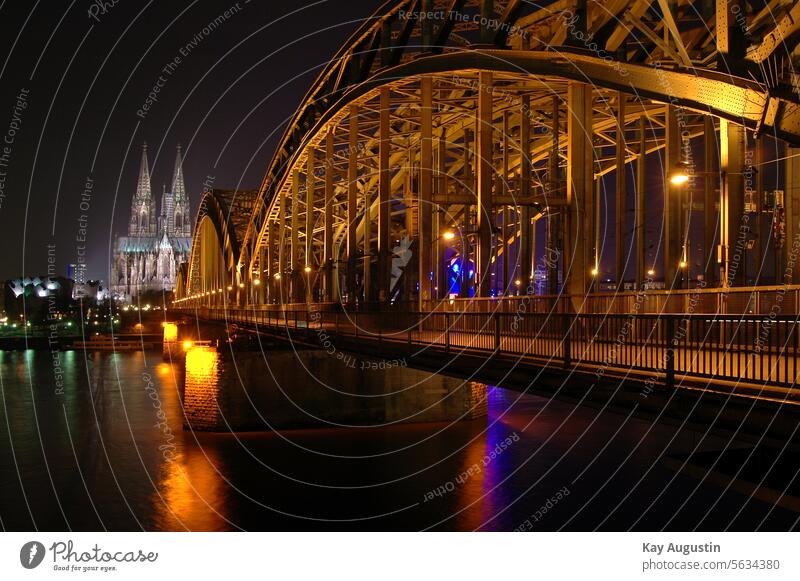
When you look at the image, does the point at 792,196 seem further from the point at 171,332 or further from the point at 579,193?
the point at 171,332

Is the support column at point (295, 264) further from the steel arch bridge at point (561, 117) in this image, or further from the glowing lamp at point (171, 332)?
the glowing lamp at point (171, 332)

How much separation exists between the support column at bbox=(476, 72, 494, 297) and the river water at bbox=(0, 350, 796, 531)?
268 inches

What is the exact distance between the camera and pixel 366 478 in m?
31.4

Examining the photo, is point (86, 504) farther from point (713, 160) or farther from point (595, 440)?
point (713, 160)

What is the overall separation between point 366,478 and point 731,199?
15.1m

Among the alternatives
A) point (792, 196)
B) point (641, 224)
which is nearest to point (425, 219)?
point (641, 224)

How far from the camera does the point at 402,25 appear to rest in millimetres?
42062

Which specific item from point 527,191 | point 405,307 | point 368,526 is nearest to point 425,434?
point 405,307

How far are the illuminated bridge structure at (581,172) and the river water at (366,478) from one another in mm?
4956

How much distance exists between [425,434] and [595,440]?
7.15 m

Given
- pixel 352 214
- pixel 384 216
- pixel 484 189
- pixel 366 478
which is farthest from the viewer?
pixel 352 214

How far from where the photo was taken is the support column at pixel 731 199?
21.0 meters

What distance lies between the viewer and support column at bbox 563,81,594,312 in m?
31.0

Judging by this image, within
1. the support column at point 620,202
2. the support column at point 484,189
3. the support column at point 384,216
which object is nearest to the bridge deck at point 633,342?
the support column at point 484,189
